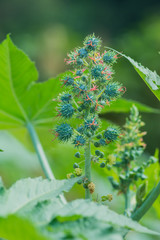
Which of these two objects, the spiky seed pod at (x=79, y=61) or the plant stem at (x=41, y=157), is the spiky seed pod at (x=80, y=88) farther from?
the plant stem at (x=41, y=157)

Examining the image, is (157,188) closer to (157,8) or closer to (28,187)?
(28,187)

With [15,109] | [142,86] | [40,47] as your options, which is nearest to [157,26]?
[142,86]

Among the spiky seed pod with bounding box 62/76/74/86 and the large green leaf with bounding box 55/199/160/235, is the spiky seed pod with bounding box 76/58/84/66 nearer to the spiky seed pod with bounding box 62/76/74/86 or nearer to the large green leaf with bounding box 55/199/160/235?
the spiky seed pod with bounding box 62/76/74/86

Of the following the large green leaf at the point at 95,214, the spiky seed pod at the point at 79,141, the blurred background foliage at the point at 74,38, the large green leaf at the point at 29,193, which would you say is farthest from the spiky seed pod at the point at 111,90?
the blurred background foliage at the point at 74,38

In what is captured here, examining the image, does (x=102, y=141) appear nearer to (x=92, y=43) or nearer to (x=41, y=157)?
(x=92, y=43)

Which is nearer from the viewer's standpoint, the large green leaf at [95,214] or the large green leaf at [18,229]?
the large green leaf at [18,229]

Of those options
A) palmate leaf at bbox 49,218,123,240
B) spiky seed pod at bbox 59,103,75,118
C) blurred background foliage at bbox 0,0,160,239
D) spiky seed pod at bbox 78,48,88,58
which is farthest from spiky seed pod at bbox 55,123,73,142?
blurred background foliage at bbox 0,0,160,239

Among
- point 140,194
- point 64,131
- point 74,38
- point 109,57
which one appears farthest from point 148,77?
point 74,38
